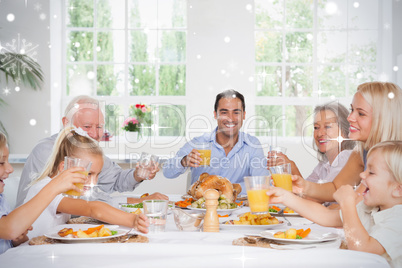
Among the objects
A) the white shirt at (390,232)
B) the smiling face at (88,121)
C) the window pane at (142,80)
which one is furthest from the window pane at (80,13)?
the white shirt at (390,232)

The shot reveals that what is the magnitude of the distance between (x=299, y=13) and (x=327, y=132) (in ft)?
8.56

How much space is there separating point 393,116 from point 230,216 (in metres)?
0.72

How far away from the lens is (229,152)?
9.77 feet

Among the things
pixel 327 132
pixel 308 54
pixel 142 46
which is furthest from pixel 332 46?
pixel 327 132

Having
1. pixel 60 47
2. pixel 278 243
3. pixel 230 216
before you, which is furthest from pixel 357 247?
pixel 60 47

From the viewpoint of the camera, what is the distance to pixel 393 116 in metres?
1.68

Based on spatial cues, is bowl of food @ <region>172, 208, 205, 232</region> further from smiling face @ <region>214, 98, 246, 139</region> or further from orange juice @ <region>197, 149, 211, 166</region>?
smiling face @ <region>214, 98, 246, 139</region>

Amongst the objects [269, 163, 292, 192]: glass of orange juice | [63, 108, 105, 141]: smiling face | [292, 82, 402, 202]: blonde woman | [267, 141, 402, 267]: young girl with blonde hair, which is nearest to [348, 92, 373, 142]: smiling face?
[292, 82, 402, 202]: blonde woman

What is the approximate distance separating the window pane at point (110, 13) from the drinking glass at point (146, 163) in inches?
122

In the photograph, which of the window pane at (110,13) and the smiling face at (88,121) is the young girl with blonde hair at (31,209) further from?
the window pane at (110,13)

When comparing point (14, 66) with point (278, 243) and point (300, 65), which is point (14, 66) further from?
point (278, 243)

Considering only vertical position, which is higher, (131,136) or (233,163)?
(131,136)

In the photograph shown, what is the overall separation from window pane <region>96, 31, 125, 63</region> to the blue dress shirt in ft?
7.48

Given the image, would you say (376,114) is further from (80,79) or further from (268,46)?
(80,79)
